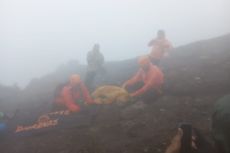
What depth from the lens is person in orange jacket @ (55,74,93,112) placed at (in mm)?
13146

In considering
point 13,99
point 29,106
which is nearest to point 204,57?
point 29,106

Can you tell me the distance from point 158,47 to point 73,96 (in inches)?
213

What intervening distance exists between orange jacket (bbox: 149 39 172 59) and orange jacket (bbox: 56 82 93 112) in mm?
4642

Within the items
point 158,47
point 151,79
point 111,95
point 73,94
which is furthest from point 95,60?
point 151,79

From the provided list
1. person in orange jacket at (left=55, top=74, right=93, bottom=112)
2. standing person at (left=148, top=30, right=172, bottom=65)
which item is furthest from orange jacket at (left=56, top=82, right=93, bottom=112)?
standing person at (left=148, top=30, right=172, bottom=65)

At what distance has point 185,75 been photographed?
15.1 metres

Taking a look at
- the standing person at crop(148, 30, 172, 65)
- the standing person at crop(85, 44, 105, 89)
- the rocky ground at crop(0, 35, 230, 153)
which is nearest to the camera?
the rocky ground at crop(0, 35, 230, 153)

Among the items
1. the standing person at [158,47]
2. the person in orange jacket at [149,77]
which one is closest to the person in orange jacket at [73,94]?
the person in orange jacket at [149,77]

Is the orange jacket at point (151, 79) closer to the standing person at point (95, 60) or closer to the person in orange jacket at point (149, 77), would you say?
the person in orange jacket at point (149, 77)

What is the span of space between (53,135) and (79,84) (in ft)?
10.0

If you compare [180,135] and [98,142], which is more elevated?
[180,135]

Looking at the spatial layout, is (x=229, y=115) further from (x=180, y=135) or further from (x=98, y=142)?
(x=98, y=142)

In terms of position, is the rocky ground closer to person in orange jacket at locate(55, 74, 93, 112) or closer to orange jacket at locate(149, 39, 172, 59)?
person in orange jacket at locate(55, 74, 93, 112)

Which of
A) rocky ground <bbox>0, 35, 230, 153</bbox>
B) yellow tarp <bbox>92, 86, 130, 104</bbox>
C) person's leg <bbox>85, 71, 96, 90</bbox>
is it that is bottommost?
rocky ground <bbox>0, 35, 230, 153</bbox>
